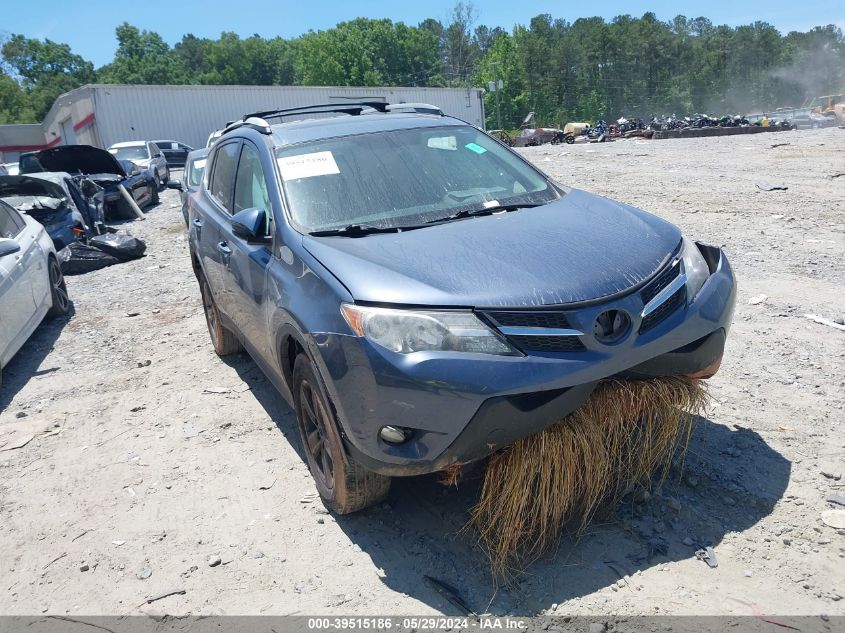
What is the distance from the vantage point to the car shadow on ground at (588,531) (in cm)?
291

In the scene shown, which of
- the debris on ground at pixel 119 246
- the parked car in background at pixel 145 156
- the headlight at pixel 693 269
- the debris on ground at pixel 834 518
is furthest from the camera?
the parked car in background at pixel 145 156

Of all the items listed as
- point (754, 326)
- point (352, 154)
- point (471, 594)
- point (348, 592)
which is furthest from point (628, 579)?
point (754, 326)

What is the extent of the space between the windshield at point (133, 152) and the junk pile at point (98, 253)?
1042 cm

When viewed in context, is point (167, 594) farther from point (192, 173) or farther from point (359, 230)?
point (192, 173)

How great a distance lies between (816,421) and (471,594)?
7.45 ft

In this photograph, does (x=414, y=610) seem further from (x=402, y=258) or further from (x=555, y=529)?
(x=402, y=258)

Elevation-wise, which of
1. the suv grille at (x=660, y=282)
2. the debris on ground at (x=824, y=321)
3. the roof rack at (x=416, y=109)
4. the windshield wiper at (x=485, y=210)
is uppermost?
the roof rack at (x=416, y=109)

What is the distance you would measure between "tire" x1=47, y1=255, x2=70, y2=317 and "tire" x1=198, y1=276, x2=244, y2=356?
8.78 ft

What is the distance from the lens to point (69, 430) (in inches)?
197

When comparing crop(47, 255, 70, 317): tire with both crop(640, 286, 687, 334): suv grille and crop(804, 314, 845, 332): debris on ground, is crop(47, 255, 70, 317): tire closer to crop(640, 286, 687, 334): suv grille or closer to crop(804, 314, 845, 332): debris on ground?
crop(640, 286, 687, 334): suv grille

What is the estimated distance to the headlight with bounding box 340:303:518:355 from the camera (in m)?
2.72

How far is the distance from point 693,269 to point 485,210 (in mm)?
1061

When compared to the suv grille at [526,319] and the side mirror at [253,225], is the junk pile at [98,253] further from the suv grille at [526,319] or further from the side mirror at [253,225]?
the suv grille at [526,319]

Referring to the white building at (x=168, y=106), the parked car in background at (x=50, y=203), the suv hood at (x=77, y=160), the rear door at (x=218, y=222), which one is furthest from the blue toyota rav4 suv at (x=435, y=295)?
the white building at (x=168, y=106)
